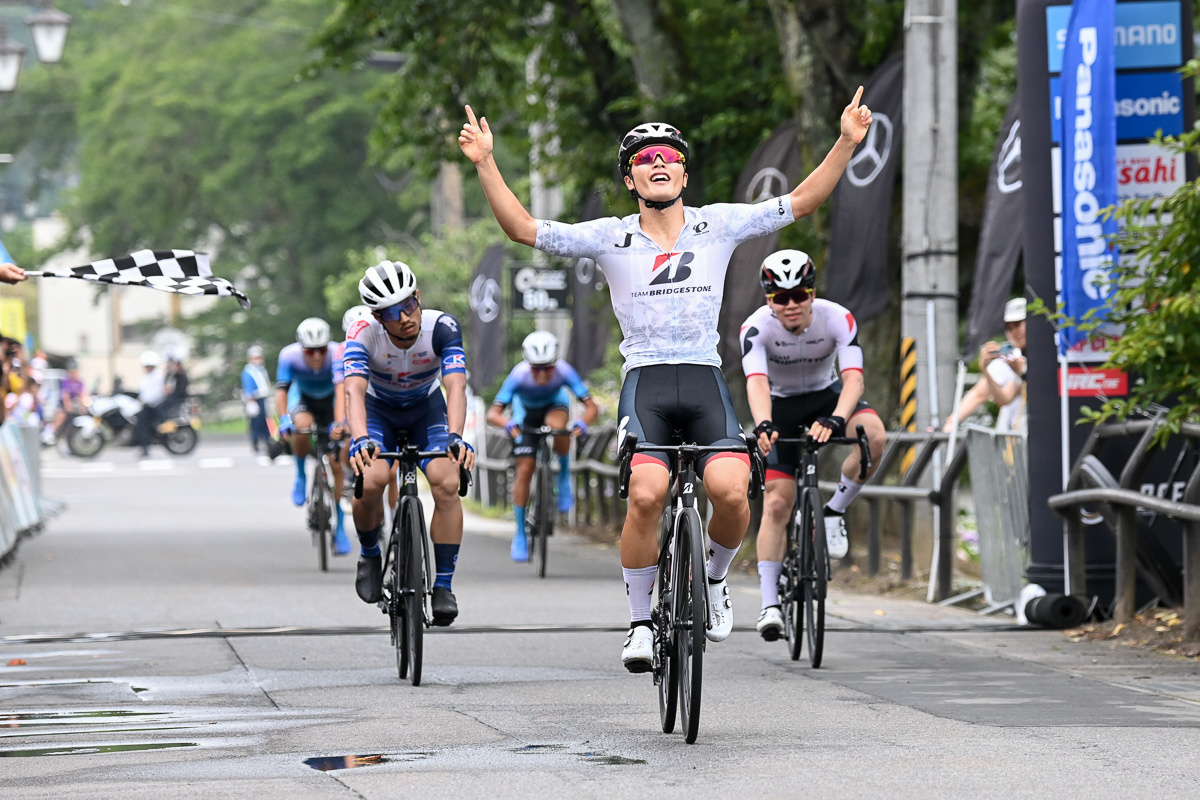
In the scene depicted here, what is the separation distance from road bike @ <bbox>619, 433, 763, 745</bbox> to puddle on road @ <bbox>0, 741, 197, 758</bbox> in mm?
1738

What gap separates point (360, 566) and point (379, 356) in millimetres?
1055

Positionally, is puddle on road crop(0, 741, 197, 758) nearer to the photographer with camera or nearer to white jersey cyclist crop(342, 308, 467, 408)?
white jersey cyclist crop(342, 308, 467, 408)

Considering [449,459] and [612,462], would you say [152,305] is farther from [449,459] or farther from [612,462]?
[449,459]

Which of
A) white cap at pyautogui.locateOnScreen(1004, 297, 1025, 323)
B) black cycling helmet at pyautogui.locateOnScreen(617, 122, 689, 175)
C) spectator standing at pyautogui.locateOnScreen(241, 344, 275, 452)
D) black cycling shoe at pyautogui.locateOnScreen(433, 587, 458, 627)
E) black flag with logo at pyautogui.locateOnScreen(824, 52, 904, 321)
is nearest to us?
black cycling helmet at pyautogui.locateOnScreen(617, 122, 689, 175)

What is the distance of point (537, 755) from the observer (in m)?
7.05

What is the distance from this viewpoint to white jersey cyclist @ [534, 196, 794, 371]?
307 inches

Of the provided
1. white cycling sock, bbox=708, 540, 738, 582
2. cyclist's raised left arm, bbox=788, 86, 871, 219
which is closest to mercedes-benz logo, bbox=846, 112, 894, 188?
cyclist's raised left arm, bbox=788, 86, 871, 219

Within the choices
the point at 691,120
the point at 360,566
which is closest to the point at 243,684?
the point at 360,566

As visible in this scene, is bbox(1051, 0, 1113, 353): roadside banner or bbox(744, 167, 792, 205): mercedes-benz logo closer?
bbox(1051, 0, 1113, 353): roadside banner

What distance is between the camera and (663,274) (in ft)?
25.7

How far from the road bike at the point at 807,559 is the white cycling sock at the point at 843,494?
0.44 metres

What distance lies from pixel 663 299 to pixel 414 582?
226cm

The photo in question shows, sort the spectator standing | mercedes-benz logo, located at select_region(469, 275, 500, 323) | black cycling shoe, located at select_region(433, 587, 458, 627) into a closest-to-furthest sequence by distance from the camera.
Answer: black cycling shoe, located at select_region(433, 587, 458, 627)
mercedes-benz logo, located at select_region(469, 275, 500, 323)
the spectator standing

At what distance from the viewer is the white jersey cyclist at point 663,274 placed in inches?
307
